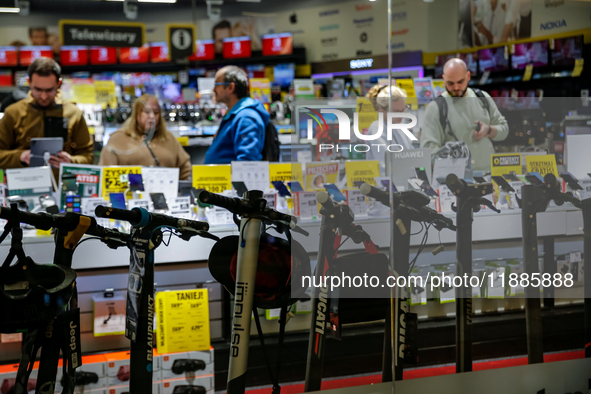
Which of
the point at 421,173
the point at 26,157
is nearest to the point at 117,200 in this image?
the point at 26,157

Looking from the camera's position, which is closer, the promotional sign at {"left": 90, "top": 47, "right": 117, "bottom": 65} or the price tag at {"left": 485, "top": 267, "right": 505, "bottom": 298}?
the price tag at {"left": 485, "top": 267, "right": 505, "bottom": 298}

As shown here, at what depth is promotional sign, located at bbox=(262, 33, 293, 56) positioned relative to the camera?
12.5 ft

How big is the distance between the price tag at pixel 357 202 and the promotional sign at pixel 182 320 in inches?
32.8

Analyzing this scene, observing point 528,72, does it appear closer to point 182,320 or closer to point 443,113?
point 443,113

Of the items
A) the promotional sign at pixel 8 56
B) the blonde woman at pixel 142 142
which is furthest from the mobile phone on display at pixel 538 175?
the promotional sign at pixel 8 56

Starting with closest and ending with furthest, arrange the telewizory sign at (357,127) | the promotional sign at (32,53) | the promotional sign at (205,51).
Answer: the telewizory sign at (357,127) < the promotional sign at (32,53) < the promotional sign at (205,51)

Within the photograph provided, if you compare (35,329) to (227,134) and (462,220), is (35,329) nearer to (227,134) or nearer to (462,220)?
(462,220)

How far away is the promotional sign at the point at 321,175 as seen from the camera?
89.2 inches

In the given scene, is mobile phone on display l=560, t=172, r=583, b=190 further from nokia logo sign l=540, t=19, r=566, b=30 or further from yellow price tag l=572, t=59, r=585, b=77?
nokia logo sign l=540, t=19, r=566, b=30

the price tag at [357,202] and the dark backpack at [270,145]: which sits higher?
the dark backpack at [270,145]

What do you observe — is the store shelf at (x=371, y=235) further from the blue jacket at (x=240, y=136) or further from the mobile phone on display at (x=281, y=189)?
the blue jacket at (x=240, y=136)

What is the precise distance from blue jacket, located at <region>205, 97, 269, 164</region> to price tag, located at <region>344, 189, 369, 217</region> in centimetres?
112

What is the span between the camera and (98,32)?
12.0ft

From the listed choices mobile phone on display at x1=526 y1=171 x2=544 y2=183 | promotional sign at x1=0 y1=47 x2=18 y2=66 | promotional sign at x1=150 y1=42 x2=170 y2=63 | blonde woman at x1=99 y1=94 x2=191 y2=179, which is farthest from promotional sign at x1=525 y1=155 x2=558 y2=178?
promotional sign at x1=0 y1=47 x2=18 y2=66
